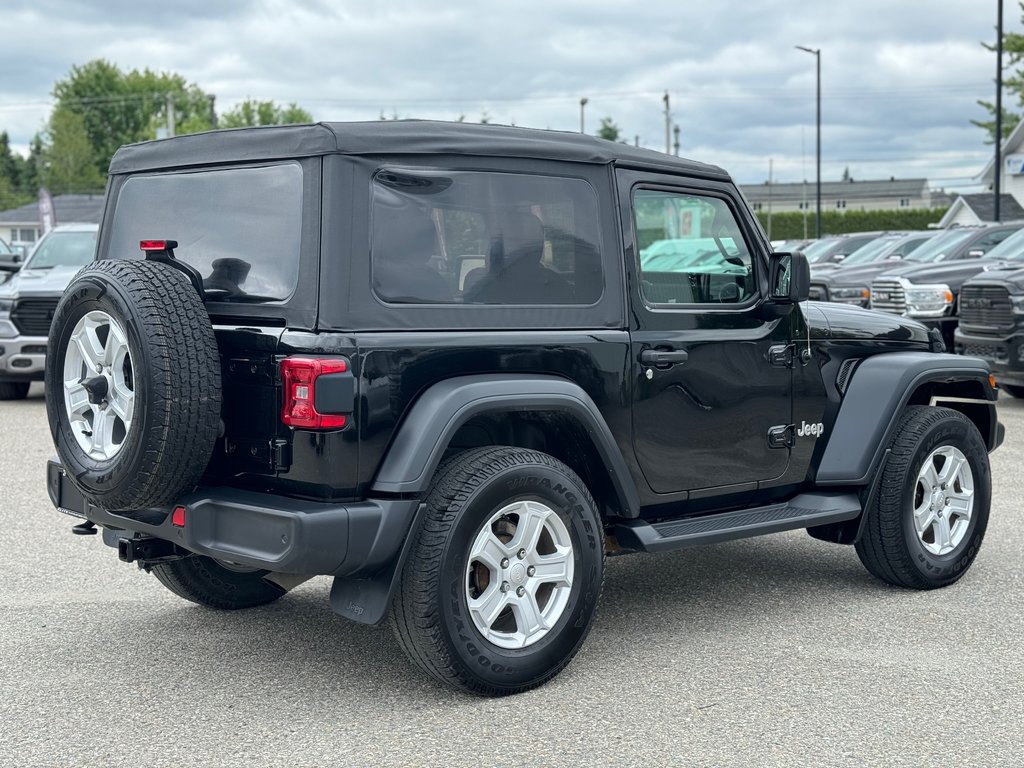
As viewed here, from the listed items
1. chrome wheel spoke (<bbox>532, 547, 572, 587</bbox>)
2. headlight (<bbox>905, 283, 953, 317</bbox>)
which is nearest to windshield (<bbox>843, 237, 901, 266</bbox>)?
headlight (<bbox>905, 283, 953, 317</bbox>)

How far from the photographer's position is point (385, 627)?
5.30m

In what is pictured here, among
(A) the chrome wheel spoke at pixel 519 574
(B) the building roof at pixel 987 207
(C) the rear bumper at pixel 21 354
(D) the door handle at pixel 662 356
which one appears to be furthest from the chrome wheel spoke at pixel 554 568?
(B) the building roof at pixel 987 207

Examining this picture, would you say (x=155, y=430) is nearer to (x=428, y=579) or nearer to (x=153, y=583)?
(x=428, y=579)

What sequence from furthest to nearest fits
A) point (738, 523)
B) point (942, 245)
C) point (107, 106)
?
point (107, 106)
point (942, 245)
point (738, 523)

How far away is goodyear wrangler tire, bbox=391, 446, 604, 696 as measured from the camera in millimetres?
4152

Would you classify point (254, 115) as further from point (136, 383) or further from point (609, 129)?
point (136, 383)

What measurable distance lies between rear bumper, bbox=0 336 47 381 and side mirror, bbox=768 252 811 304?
9.79m

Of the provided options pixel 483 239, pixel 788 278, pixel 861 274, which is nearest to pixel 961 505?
pixel 788 278

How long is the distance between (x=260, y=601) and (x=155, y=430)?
1745 mm

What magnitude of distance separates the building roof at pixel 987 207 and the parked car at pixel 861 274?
23.7 m

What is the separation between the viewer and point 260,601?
18.0 feet

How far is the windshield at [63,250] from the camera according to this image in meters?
14.4

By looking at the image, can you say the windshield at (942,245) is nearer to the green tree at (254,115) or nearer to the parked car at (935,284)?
the parked car at (935,284)

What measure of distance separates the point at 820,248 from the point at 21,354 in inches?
708
